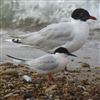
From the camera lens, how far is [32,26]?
38.9ft

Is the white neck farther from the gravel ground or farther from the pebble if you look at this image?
the pebble

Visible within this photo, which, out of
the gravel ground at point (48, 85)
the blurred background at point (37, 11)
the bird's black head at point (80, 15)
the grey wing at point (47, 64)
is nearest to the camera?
the gravel ground at point (48, 85)

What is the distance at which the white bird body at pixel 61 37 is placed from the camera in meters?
6.84

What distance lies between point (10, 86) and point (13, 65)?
142cm

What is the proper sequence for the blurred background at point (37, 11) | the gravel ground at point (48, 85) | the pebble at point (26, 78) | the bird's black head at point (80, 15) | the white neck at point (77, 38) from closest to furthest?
1. the gravel ground at point (48, 85)
2. the pebble at point (26, 78)
3. the white neck at point (77, 38)
4. the bird's black head at point (80, 15)
5. the blurred background at point (37, 11)

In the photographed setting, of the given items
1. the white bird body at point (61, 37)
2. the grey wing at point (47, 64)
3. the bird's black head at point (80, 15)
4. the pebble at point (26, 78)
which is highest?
the bird's black head at point (80, 15)

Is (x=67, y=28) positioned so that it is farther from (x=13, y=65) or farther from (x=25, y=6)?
(x=25, y=6)

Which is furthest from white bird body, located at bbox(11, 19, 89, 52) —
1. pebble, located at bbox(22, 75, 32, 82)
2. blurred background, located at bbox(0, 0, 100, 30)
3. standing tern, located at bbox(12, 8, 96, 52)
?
blurred background, located at bbox(0, 0, 100, 30)

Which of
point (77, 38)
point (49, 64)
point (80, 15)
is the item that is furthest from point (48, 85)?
point (80, 15)

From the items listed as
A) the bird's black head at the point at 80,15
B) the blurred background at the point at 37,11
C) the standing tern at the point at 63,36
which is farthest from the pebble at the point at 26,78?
the blurred background at the point at 37,11

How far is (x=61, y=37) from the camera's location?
22.8 feet

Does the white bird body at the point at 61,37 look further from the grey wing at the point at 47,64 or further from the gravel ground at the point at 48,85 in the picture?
the grey wing at the point at 47,64

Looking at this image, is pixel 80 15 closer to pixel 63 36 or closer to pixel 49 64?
pixel 63 36

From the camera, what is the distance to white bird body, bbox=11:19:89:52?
269 inches
